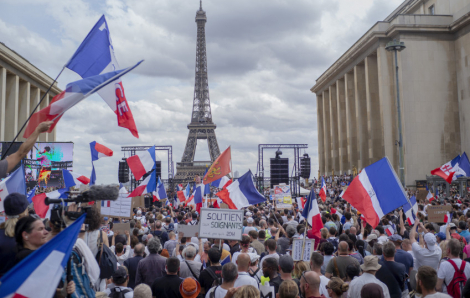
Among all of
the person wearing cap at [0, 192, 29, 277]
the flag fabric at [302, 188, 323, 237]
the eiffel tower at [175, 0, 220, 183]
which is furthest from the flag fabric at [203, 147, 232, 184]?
the eiffel tower at [175, 0, 220, 183]

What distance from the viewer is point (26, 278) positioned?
2.77m

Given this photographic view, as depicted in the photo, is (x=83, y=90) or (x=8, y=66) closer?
(x=83, y=90)

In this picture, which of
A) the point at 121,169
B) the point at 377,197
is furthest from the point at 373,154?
the point at 377,197

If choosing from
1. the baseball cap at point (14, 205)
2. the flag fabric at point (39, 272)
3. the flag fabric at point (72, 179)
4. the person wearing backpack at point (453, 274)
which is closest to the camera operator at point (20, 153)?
the baseball cap at point (14, 205)

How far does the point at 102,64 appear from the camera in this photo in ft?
24.6

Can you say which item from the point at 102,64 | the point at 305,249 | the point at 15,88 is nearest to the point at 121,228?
the point at 102,64

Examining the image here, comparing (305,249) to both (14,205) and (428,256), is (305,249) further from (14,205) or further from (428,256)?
(14,205)

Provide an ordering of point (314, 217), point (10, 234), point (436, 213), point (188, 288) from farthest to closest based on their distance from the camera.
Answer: point (436, 213)
point (314, 217)
point (188, 288)
point (10, 234)

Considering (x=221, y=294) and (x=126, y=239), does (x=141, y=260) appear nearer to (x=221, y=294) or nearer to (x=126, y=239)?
(x=126, y=239)

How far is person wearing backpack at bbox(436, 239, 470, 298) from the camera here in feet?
19.8

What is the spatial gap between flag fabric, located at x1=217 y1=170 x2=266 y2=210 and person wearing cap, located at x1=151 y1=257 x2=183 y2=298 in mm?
6911

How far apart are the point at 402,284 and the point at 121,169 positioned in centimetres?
2437

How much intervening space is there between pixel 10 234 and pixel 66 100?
2.07 m

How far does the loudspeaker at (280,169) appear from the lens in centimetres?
2828
